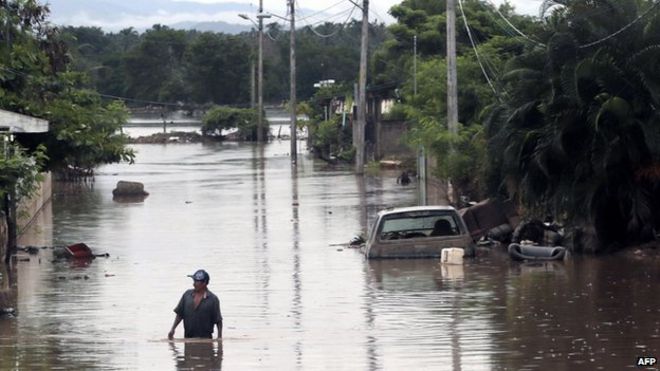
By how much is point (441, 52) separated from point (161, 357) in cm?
5423

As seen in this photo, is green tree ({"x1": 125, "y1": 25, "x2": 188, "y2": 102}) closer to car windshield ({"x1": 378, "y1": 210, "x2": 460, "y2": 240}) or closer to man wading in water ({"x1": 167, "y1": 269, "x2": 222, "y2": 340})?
car windshield ({"x1": 378, "y1": 210, "x2": 460, "y2": 240})

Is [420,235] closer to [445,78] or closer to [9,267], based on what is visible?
[9,267]

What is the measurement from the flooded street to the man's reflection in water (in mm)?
29

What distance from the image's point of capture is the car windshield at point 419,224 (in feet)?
88.8

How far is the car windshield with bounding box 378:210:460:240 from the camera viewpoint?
88.8 ft

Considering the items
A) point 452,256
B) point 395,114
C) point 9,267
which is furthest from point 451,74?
point 395,114

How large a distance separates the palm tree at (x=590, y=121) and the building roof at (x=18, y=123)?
9.12 metres

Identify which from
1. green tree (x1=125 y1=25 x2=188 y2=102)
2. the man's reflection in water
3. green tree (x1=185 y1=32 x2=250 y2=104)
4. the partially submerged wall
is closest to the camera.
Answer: the man's reflection in water

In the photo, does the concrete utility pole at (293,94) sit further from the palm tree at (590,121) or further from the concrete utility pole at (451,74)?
the palm tree at (590,121)

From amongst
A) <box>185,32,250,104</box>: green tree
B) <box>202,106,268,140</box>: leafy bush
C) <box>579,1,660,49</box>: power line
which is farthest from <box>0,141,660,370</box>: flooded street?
<box>185,32,250,104</box>: green tree

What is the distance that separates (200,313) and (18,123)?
36.2ft

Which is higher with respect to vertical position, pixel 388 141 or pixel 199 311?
pixel 388 141

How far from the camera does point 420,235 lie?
27.6 meters

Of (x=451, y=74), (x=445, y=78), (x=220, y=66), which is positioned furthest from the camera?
(x=220, y=66)
